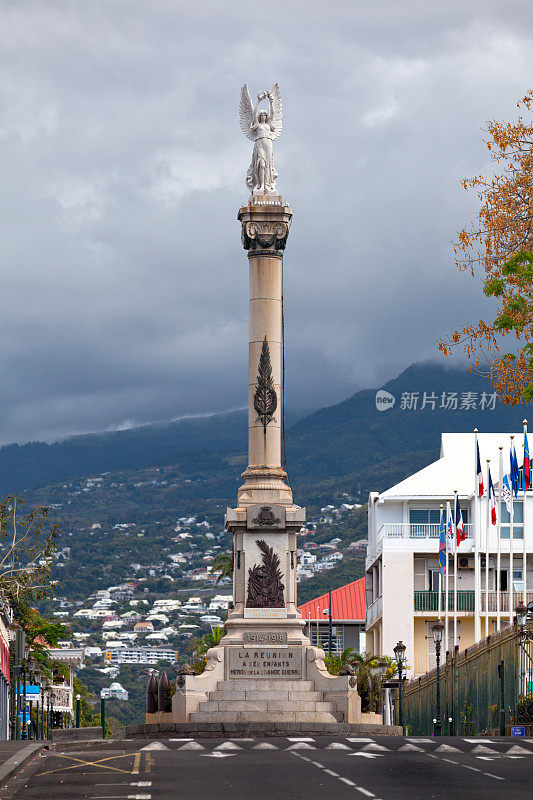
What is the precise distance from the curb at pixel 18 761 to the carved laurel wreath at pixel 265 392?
679 inches

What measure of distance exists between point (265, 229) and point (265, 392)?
17.4 ft

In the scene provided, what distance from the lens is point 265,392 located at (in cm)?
4719

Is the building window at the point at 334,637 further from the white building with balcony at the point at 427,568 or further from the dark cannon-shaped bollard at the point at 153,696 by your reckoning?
the dark cannon-shaped bollard at the point at 153,696

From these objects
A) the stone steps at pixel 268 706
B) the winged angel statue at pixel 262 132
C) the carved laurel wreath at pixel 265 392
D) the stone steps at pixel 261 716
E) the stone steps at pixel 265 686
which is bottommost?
the stone steps at pixel 261 716

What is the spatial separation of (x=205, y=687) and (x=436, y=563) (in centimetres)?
4171

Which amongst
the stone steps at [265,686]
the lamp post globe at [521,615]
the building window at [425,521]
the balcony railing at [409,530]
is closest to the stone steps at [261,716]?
the stone steps at [265,686]

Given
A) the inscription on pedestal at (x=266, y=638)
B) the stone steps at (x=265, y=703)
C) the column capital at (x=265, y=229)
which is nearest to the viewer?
the stone steps at (x=265, y=703)

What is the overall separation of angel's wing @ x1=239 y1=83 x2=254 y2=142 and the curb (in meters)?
25.4

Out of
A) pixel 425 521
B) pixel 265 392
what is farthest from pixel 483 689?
pixel 425 521

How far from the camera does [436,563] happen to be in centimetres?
8400

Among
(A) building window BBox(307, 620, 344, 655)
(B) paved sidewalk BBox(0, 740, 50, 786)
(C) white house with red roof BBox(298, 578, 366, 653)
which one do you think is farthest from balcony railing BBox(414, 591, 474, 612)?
(B) paved sidewalk BBox(0, 740, 50, 786)

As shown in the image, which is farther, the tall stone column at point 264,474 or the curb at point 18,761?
the tall stone column at point 264,474

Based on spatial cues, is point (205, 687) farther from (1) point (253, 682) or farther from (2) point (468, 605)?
(2) point (468, 605)

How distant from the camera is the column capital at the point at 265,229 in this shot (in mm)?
47750
